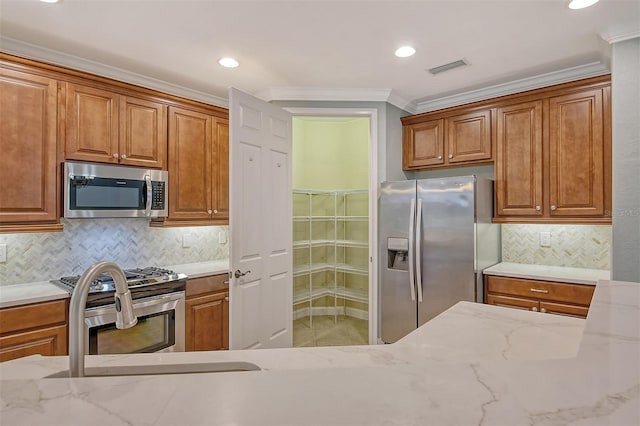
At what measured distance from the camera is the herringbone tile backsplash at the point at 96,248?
243 cm

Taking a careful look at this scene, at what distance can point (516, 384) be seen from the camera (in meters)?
0.54

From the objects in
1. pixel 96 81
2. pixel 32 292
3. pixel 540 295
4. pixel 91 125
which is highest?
pixel 96 81

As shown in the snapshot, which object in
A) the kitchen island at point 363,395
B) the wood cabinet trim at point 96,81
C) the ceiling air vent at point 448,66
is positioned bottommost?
the kitchen island at point 363,395

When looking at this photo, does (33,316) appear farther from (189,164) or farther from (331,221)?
(331,221)

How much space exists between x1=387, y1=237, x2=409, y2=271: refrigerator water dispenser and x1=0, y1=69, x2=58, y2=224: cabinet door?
256cm

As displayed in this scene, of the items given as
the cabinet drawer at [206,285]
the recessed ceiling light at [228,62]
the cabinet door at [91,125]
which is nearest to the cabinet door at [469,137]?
the recessed ceiling light at [228,62]

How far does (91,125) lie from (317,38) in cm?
169

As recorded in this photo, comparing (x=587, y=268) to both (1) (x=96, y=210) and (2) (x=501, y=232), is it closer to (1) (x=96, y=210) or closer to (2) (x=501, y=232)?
(2) (x=501, y=232)

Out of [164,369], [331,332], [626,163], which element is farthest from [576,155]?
[164,369]

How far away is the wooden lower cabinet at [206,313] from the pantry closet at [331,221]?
1.36 meters

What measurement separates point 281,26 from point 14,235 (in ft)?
7.48

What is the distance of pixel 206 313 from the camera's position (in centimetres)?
283

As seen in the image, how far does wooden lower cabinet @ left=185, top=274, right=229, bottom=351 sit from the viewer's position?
273 centimetres

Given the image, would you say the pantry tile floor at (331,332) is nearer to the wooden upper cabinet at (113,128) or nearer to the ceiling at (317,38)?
the wooden upper cabinet at (113,128)
